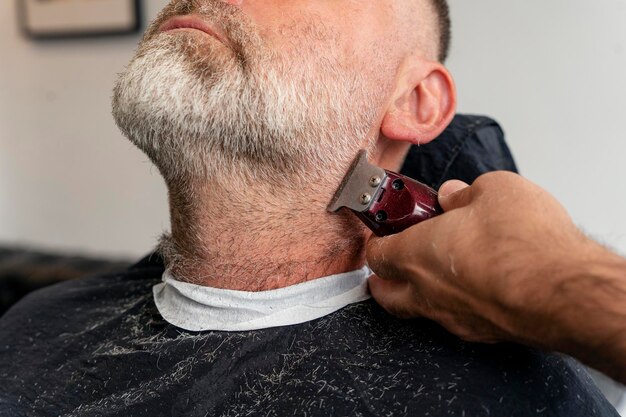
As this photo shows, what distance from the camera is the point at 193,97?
1.08m

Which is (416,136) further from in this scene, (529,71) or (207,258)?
(529,71)

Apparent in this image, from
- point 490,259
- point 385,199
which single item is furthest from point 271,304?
point 490,259

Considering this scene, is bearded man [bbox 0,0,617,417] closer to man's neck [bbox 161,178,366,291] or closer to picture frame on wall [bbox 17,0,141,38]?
man's neck [bbox 161,178,366,291]

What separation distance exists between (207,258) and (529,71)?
1012mm

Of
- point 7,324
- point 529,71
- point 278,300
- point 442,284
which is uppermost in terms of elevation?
point 529,71

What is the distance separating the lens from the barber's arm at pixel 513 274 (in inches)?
28.8

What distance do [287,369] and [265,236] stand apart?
0.24 metres

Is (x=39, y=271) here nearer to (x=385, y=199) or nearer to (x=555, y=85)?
(x=385, y=199)

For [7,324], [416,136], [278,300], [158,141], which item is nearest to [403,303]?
[278,300]

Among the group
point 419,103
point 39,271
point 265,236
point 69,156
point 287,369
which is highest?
point 419,103

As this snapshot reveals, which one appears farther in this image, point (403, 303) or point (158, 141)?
point (158, 141)

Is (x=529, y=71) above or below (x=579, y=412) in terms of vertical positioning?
above

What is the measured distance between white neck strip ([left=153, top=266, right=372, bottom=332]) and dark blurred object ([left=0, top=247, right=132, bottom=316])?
1025 mm

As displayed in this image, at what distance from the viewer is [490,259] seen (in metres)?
0.83
